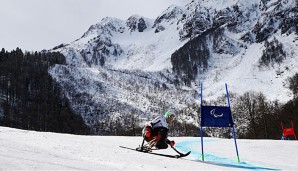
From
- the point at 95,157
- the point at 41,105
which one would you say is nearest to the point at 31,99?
the point at 41,105

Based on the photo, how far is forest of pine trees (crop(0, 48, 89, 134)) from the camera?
13512 centimetres

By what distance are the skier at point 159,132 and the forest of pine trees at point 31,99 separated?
125708 millimetres

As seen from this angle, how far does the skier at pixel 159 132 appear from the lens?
40.5 ft

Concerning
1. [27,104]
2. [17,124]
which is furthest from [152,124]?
[27,104]

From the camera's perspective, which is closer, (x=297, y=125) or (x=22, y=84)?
(x=297, y=125)

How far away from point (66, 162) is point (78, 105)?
173m

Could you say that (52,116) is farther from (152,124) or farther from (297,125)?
(152,124)

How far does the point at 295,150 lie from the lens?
1802 centimetres

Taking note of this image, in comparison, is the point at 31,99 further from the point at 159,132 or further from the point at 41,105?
the point at 159,132

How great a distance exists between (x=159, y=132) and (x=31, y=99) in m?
157

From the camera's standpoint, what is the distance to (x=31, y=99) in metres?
158

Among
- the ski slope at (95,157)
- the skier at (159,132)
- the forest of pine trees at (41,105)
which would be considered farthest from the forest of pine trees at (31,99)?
the skier at (159,132)

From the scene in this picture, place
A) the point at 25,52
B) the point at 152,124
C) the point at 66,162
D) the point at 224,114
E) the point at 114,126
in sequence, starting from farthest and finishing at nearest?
the point at 25,52 → the point at 114,126 → the point at 224,114 → the point at 152,124 → the point at 66,162

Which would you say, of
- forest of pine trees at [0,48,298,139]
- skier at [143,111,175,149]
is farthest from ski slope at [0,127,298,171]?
forest of pine trees at [0,48,298,139]
